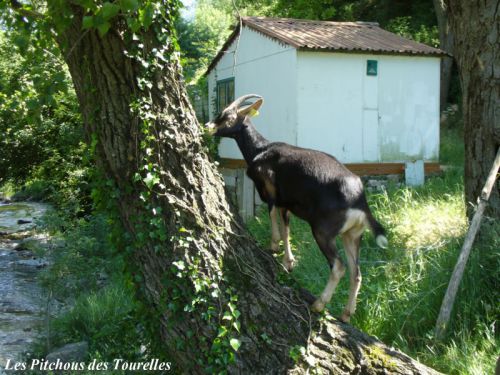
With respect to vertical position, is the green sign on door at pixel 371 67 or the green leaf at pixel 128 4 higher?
the green sign on door at pixel 371 67

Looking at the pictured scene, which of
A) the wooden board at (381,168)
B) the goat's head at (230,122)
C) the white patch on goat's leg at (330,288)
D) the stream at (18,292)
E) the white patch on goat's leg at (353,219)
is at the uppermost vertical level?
the goat's head at (230,122)

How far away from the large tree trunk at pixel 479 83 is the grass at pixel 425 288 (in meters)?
0.64

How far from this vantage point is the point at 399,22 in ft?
73.4

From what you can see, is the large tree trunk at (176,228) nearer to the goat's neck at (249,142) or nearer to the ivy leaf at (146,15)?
the ivy leaf at (146,15)

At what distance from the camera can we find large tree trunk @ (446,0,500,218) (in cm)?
659

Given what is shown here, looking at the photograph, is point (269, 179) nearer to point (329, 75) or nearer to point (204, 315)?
point (204, 315)

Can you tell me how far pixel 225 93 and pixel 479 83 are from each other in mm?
10121

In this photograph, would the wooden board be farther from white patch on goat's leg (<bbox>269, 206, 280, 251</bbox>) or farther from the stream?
white patch on goat's leg (<bbox>269, 206, 280, 251</bbox>)

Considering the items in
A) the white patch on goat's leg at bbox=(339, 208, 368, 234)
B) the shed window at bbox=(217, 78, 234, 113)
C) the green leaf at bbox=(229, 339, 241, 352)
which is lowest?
the green leaf at bbox=(229, 339, 241, 352)

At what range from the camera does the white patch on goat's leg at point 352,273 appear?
4.60m

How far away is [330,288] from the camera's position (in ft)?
14.0

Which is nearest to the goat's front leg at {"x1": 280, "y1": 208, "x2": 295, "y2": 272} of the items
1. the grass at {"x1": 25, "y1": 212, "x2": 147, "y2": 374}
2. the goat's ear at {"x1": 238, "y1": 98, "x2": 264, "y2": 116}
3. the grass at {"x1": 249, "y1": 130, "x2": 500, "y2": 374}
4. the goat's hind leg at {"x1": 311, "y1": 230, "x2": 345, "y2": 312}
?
the goat's hind leg at {"x1": 311, "y1": 230, "x2": 345, "y2": 312}

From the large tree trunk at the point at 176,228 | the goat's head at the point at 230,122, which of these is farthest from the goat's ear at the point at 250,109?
the large tree trunk at the point at 176,228

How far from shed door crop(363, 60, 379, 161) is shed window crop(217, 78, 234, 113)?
4123mm
